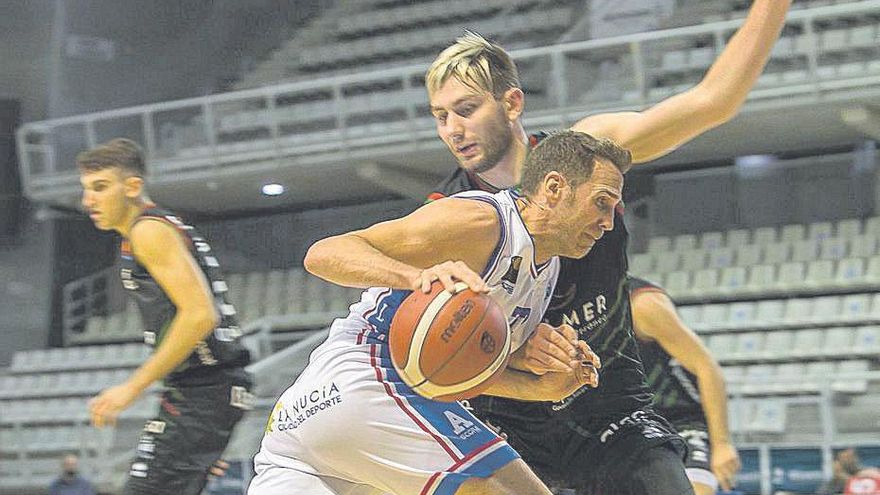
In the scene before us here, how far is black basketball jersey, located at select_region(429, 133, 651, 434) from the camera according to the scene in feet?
11.6

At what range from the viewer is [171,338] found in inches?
173

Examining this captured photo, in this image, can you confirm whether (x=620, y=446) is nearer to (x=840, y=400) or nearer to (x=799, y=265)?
(x=840, y=400)

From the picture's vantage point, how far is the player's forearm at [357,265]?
278 centimetres

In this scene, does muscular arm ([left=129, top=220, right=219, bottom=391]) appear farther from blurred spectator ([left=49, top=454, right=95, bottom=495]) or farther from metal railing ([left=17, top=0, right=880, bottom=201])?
metal railing ([left=17, top=0, right=880, bottom=201])

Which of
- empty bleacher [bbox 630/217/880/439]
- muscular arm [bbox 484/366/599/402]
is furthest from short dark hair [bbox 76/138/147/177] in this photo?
empty bleacher [bbox 630/217/880/439]

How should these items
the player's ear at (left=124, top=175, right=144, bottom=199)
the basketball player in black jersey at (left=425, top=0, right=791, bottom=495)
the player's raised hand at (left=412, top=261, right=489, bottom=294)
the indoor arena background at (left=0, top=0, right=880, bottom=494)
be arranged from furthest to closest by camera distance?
the indoor arena background at (left=0, top=0, right=880, bottom=494) → the player's ear at (left=124, top=175, right=144, bottom=199) → the basketball player in black jersey at (left=425, top=0, right=791, bottom=495) → the player's raised hand at (left=412, top=261, right=489, bottom=294)

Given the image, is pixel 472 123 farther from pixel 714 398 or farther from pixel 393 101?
pixel 393 101

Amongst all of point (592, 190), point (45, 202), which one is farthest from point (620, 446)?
point (45, 202)

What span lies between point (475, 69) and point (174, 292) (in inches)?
58.8

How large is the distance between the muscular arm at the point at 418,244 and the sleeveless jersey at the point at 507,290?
0.11ft

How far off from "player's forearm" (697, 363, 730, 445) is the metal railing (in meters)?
8.49

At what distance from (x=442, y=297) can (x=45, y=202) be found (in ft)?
48.8

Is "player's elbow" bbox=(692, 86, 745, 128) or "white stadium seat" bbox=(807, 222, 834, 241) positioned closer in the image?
"player's elbow" bbox=(692, 86, 745, 128)

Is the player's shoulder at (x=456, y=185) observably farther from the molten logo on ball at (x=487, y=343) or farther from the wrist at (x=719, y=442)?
the wrist at (x=719, y=442)
